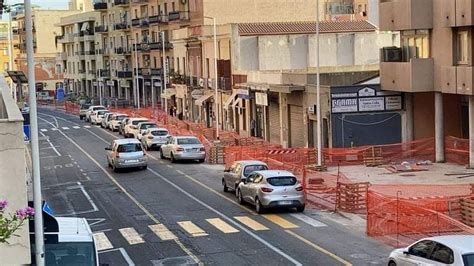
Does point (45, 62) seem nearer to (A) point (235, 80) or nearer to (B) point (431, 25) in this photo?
(A) point (235, 80)

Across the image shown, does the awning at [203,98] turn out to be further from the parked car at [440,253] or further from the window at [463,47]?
the parked car at [440,253]

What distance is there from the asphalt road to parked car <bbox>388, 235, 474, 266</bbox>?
10.4 ft

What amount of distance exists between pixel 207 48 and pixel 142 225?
43409mm

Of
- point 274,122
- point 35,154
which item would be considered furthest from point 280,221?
point 274,122

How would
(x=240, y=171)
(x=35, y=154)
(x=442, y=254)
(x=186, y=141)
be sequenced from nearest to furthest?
1. (x=35, y=154)
2. (x=442, y=254)
3. (x=240, y=171)
4. (x=186, y=141)

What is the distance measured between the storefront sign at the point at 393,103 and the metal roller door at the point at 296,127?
6183 mm

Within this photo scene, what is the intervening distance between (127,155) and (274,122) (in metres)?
14.8

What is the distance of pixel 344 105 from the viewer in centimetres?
4319

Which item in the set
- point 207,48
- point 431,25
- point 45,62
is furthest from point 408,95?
point 45,62

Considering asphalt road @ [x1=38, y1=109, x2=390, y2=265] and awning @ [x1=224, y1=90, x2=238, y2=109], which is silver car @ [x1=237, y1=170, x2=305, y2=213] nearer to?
asphalt road @ [x1=38, y1=109, x2=390, y2=265]

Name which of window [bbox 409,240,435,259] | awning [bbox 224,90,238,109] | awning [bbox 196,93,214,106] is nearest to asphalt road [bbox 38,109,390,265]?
window [bbox 409,240,435,259]

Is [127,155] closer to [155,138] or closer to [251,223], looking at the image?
[155,138]

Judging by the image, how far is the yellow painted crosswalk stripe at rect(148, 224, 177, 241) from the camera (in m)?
24.0

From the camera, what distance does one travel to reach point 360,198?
27.7 meters
